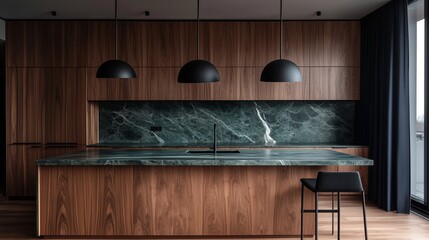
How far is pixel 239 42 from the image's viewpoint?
5891 millimetres

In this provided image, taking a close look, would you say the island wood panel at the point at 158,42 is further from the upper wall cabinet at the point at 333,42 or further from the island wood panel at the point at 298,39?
the upper wall cabinet at the point at 333,42

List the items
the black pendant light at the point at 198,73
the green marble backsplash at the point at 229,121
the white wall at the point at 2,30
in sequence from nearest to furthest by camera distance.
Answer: the black pendant light at the point at 198,73 → the white wall at the point at 2,30 → the green marble backsplash at the point at 229,121

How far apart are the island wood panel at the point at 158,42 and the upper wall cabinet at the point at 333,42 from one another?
1688 millimetres

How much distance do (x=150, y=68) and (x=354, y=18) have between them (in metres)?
2.93

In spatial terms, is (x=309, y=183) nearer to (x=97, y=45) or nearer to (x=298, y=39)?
(x=298, y=39)

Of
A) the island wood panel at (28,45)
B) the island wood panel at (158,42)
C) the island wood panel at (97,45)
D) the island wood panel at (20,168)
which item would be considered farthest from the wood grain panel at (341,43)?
the island wood panel at (20,168)

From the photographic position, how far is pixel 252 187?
154 inches

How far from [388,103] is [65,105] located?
4.21 metres

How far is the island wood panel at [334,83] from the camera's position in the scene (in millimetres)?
5930

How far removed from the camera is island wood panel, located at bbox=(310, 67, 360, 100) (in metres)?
5.93

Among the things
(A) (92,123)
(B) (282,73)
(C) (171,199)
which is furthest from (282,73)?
(A) (92,123)

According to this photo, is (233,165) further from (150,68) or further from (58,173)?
(150,68)

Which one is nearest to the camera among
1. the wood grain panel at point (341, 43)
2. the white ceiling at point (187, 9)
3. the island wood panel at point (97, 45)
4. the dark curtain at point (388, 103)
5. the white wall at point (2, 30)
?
the dark curtain at point (388, 103)

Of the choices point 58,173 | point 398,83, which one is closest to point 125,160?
point 58,173
